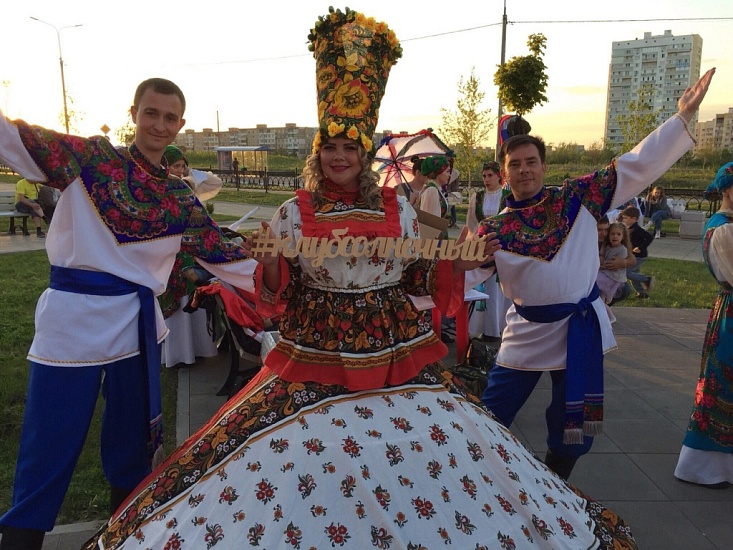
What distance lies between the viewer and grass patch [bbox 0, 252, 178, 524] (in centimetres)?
325

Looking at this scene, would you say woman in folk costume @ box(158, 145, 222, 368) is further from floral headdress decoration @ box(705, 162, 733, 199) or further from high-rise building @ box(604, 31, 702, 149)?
high-rise building @ box(604, 31, 702, 149)

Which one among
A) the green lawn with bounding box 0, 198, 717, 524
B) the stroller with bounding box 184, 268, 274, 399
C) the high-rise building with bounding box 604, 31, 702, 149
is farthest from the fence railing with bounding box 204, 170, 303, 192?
the high-rise building with bounding box 604, 31, 702, 149

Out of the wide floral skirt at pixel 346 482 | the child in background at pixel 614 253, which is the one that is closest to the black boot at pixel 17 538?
the wide floral skirt at pixel 346 482

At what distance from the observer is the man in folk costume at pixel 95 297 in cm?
239

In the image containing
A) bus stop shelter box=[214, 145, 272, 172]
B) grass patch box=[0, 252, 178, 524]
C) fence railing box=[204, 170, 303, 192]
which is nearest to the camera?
grass patch box=[0, 252, 178, 524]

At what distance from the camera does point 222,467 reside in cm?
223

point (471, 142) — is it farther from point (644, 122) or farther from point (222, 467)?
point (222, 467)

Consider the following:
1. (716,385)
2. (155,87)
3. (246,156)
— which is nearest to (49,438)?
(155,87)

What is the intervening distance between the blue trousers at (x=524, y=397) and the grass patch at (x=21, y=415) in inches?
84.4

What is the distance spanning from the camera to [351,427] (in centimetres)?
224

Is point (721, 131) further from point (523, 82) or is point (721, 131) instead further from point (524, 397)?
point (524, 397)

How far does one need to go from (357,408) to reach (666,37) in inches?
3453

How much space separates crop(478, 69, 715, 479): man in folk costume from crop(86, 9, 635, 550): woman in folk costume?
1.29ft

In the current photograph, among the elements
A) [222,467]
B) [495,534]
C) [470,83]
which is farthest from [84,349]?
[470,83]
